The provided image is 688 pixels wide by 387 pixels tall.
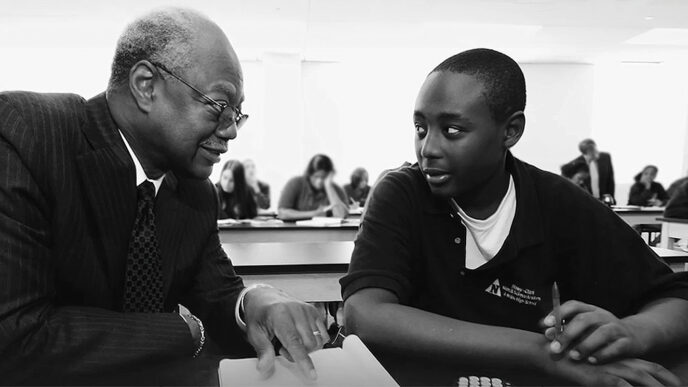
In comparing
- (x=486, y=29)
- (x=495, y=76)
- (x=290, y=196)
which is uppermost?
(x=486, y=29)

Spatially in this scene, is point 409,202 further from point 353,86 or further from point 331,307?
point 353,86

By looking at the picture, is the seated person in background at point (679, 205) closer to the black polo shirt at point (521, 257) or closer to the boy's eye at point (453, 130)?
the black polo shirt at point (521, 257)

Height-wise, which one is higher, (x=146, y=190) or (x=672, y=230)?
(x=146, y=190)

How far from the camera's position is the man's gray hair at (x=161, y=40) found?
98 centimetres

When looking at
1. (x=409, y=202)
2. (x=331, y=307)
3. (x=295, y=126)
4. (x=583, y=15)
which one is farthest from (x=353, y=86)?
(x=409, y=202)

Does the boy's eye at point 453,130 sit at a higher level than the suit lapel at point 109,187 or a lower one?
higher

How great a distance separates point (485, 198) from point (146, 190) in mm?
732

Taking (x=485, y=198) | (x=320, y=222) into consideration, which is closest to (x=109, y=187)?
(x=485, y=198)

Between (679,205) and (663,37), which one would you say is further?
(663,37)

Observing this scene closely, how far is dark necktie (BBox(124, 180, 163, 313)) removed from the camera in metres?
1.01

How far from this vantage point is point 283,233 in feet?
13.2

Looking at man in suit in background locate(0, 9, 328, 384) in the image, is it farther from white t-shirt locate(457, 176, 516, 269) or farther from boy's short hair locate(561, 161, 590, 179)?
boy's short hair locate(561, 161, 590, 179)

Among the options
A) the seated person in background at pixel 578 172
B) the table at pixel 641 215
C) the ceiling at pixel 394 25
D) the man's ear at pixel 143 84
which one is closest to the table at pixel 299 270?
the man's ear at pixel 143 84

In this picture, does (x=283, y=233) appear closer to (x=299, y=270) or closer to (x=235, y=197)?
(x=235, y=197)
